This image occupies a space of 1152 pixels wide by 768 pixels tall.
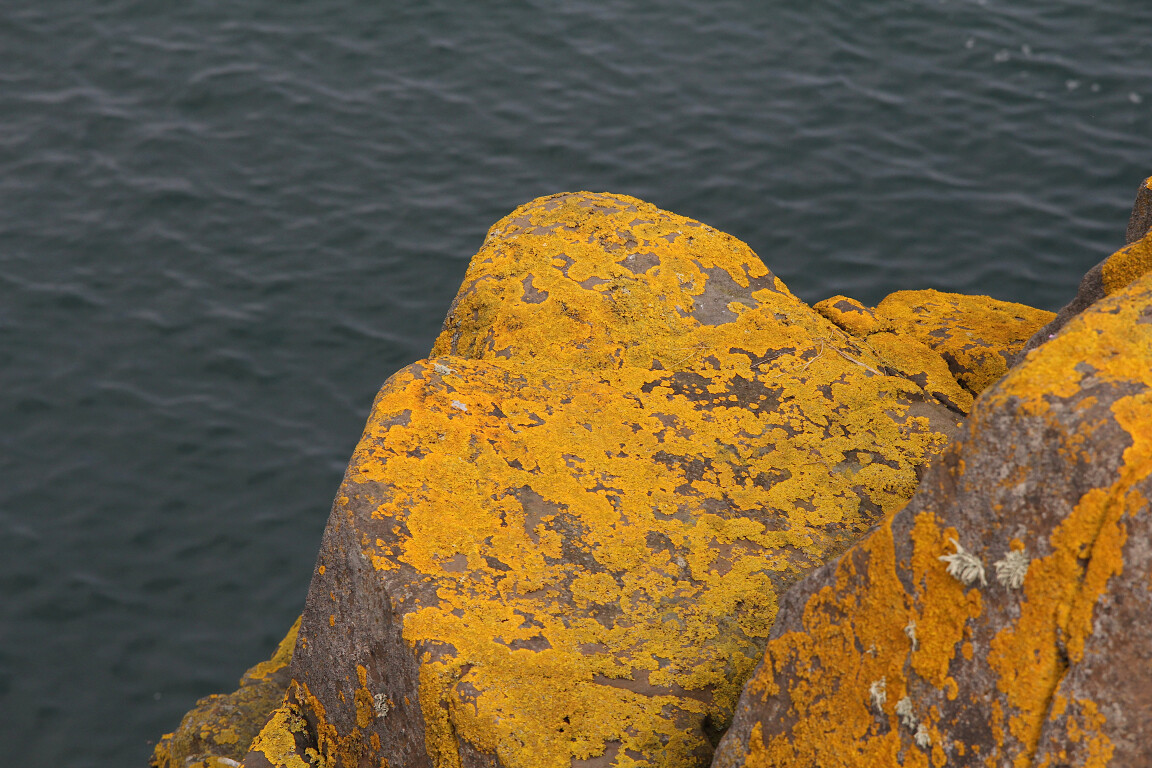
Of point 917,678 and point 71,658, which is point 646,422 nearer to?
point 917,678

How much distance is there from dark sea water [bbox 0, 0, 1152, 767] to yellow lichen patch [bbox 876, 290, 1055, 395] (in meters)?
4.04

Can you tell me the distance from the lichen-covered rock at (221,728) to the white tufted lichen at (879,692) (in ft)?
14.2

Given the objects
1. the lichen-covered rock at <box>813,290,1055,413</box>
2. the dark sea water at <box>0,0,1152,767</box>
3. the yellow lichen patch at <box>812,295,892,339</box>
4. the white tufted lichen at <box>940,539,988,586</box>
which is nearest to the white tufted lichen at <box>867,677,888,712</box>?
the white tufted lichen at <box>940,539,988,586</box>

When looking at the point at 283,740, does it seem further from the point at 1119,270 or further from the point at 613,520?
the point at 1119,270

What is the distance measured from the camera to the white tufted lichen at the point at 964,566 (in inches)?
116

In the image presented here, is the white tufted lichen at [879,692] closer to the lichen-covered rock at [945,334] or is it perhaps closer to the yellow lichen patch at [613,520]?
the yellow lichen patch at [613,520]

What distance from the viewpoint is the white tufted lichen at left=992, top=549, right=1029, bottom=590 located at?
2.87 m

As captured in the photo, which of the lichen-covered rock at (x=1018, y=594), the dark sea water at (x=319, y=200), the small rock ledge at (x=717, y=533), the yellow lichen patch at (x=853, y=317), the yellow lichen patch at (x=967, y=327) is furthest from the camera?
the dark sea water at (x=319, y=200)

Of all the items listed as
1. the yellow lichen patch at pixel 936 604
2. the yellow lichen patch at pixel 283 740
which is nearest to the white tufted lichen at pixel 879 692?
the yellow lichen patch at pixel 936 604

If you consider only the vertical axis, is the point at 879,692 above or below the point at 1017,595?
below

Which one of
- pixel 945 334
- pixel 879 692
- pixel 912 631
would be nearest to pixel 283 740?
pixel 879 692

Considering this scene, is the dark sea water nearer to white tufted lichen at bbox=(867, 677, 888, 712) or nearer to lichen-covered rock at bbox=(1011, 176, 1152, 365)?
lichen-covered rock at bbox=(1011, 176, 1152, 365)

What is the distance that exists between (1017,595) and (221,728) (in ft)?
17.7

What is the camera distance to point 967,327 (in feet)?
22.3
